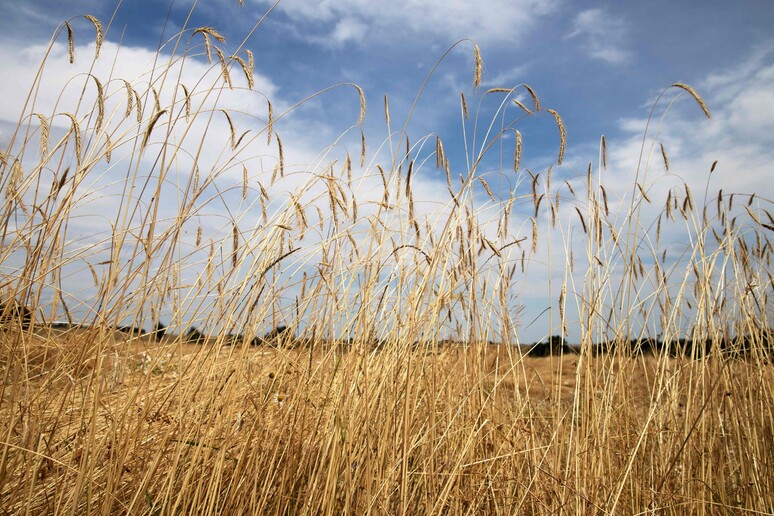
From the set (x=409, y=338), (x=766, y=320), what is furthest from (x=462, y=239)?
(x=766, y=320)

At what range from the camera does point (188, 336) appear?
7.08ft

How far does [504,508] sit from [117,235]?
5.24ft

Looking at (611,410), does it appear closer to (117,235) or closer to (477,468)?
(477,468)

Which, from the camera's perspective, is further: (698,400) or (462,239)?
(698,400)

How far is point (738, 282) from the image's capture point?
8.46 ft

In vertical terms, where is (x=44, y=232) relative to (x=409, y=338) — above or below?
above

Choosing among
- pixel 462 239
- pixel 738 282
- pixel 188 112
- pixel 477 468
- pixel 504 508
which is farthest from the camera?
pixel 738 282

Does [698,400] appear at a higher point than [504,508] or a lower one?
higher

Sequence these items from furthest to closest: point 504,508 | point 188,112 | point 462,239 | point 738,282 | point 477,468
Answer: point 738,282 < point 462,239 < point 477,468 < point 188,112 < point 504,508

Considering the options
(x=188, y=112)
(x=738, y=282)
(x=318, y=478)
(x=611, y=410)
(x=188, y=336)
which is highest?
(x=188, y=112)

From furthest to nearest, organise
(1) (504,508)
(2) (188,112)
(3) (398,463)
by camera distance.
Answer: (2) (188,112) → (1) (504,508) → (3) (398,463)

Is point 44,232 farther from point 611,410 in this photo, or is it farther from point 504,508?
point 611,410

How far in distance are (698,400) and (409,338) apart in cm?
177

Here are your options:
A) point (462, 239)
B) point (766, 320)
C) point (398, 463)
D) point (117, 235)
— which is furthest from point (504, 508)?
point (766, 320)
